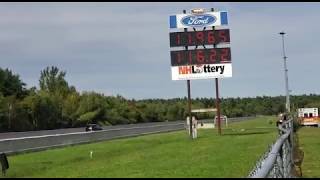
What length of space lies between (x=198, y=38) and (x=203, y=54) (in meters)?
1.40

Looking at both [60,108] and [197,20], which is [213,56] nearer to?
[197,20]

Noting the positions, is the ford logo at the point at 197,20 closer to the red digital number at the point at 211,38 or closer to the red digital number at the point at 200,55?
the red digital number at the point at 211,38

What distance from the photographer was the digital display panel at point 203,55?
44.6 meters

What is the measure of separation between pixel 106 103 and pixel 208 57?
78520 millimetres

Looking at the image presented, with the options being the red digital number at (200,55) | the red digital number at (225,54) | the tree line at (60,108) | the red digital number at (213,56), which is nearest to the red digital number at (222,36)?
the red digital number at (225,54)

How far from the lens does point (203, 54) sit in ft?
146

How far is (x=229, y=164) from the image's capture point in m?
20.6

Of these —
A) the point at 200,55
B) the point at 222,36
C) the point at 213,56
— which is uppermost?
the point at 222,36

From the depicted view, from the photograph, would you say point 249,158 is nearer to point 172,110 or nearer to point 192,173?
point 192,173

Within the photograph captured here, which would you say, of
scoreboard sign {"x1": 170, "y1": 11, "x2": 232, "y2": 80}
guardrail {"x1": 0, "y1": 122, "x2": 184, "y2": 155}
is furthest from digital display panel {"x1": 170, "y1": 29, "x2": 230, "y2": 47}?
guardrail {"x1": 0, "y1": 122, "x2": 184, "y2": 155}

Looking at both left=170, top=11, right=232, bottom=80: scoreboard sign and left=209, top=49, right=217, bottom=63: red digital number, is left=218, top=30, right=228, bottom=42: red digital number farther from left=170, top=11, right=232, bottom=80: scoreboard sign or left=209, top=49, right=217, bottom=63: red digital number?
left=209, top=49, right=217, bottom=63: red digital number

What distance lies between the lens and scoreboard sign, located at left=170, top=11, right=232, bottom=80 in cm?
4478

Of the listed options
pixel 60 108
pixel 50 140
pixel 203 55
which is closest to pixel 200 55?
pixel 203 55

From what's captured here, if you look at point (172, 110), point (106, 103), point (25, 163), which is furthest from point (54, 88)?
point (25, 163)
